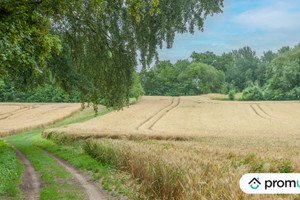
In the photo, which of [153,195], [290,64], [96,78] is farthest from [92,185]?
[290,64]

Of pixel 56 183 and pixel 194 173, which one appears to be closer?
pixel 194 173

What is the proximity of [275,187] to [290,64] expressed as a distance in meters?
85.0

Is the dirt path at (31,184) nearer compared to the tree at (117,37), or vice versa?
the dirt path at (31,184)

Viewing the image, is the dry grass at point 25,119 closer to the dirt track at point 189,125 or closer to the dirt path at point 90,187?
Answer: the dirt track at point 189,125

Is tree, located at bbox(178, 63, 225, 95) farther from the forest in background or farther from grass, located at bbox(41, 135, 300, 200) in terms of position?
grass, located at bbox(41, 135, 300, 200)

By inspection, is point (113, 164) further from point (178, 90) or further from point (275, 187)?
point (178, 90)

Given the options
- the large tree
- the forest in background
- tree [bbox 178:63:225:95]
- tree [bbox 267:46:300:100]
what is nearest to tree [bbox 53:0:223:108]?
the large tree

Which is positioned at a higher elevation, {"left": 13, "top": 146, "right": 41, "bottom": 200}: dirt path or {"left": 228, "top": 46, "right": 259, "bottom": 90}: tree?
{"left": 228, "top": 46, "right": 259, "bottom": 90}: tree

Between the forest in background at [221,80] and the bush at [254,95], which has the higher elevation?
the forest in background at [221,80]

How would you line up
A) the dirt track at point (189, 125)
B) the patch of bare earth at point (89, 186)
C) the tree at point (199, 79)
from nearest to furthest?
1. the patch of bare earth at point (89, 186)
2. the dirt track at point (189, 125)
3. the tree at point (199, 79)

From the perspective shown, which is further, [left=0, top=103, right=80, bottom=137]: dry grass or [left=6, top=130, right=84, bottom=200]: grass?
[left=0, top=103, right=80, bottom=137]: dry grass

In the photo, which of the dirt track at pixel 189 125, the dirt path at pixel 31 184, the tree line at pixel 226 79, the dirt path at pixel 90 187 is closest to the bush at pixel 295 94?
the tree line at pixel 226 79

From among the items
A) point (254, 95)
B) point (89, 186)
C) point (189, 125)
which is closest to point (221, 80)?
point (254, 95)

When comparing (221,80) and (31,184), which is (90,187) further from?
(221,80)
